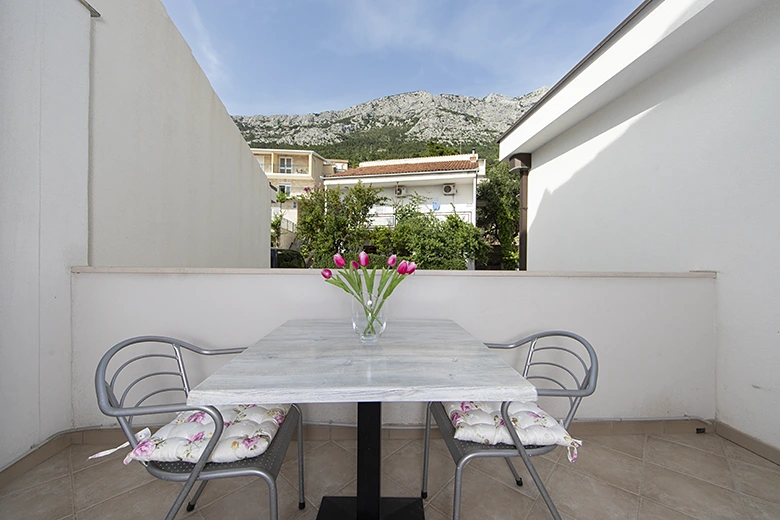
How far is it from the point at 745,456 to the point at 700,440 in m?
0.19

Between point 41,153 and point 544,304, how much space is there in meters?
2.91

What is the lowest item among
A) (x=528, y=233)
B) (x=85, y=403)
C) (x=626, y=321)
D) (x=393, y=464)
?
(x=393, y=464)

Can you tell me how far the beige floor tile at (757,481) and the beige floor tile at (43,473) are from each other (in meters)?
3.29

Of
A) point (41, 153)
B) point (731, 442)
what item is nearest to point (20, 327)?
point (41, 153)

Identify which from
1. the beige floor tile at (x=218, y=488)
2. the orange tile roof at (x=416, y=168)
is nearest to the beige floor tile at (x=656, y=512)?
the beige floor tile at (x=218, y=488)

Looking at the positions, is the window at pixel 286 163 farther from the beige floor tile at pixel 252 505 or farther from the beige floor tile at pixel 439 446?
the beige floor tile at pixel 252 505

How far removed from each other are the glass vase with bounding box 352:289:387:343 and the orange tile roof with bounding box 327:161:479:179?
12968mm

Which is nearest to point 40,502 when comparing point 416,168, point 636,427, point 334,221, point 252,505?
point 252,505

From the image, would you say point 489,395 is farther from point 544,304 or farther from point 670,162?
point 670,162

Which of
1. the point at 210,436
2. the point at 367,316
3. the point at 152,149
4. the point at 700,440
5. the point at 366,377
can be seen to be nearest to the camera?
the point at 366,377

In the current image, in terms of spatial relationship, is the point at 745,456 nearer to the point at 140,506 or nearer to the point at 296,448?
the point at 296,448

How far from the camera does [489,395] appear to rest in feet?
2.99

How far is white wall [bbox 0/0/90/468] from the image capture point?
5.23 ft

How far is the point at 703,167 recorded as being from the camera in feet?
7.59
